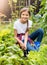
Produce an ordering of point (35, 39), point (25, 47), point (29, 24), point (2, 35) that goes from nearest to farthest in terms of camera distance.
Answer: point (2, 35) < point (25, 47) < point (29, 24) < point (35, 39)

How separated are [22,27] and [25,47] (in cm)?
36

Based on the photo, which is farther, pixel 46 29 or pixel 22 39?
pixel 46 29

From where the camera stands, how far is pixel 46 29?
492 cm

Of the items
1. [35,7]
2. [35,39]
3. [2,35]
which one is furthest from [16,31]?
[35,7]

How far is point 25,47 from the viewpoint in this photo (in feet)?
12.2

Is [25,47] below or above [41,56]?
below

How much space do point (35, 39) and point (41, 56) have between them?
233cm

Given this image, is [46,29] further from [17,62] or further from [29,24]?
[17,62]

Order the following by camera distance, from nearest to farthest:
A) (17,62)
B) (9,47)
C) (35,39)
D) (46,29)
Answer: (17,62) → (9,47) → (35,39) → (46,29)

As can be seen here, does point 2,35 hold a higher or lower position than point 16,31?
higher

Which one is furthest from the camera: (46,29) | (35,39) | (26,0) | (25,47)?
(26,0)

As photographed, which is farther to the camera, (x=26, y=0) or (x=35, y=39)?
(x=26, y=0)

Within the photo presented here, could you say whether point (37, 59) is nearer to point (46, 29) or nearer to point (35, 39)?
point (35, 39)

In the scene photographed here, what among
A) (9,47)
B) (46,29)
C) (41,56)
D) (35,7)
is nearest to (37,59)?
(41,56)
